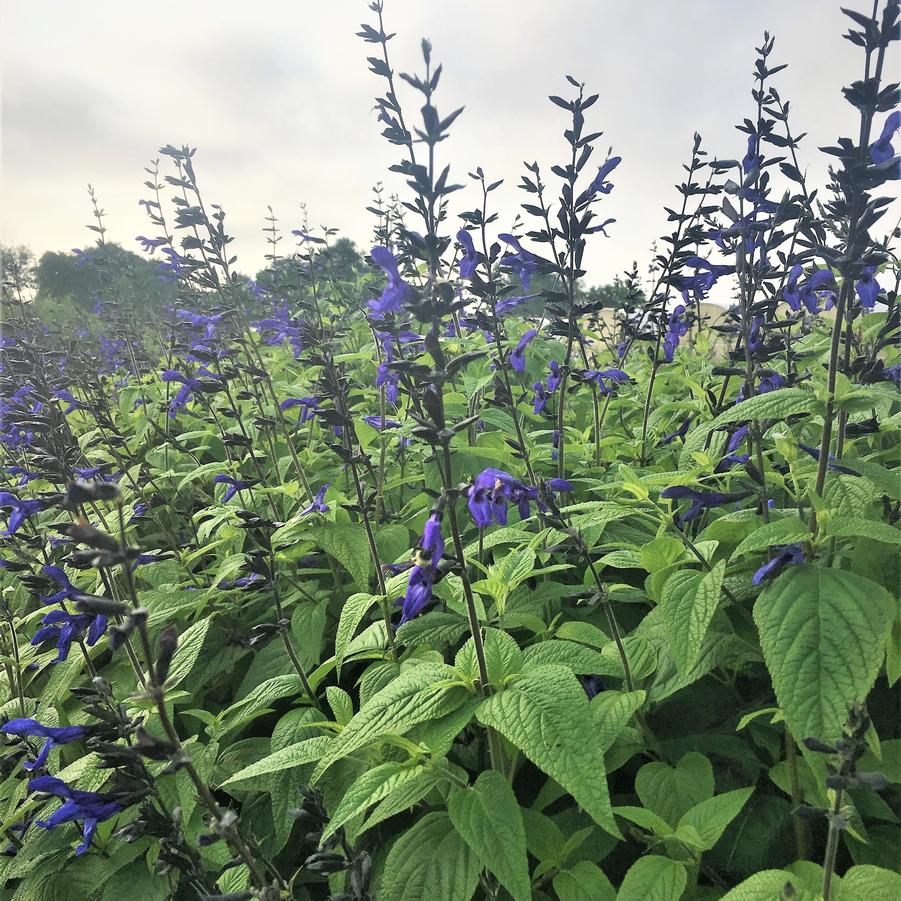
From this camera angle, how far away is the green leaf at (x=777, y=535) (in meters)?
1.73

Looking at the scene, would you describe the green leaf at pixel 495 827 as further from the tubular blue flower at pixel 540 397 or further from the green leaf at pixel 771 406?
the tubular blue flower at pixel 540 397

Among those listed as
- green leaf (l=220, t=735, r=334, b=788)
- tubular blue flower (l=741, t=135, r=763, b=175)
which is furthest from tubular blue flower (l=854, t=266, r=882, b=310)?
green leaf (l=220, t=735, r=334, b=788)

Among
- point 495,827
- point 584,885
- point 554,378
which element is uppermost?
point 554,378

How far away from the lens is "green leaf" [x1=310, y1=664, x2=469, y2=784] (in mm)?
1722

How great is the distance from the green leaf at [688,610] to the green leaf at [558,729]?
33cm

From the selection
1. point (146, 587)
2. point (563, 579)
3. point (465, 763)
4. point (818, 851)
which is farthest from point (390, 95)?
point (146, 587)

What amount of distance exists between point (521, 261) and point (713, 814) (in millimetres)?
2854

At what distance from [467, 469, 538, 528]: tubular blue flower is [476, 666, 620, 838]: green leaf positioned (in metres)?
0.51

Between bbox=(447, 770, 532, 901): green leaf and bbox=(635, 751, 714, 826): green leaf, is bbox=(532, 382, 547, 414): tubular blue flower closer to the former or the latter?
bbox=(635, 751, 714, 826): green leaf

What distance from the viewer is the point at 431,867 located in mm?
1822

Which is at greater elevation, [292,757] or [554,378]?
[554,378]

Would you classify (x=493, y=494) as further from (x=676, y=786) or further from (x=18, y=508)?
(x=18, y=508)

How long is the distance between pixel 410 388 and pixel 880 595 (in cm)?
241

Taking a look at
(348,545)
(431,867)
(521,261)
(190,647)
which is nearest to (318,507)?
(348,545)
